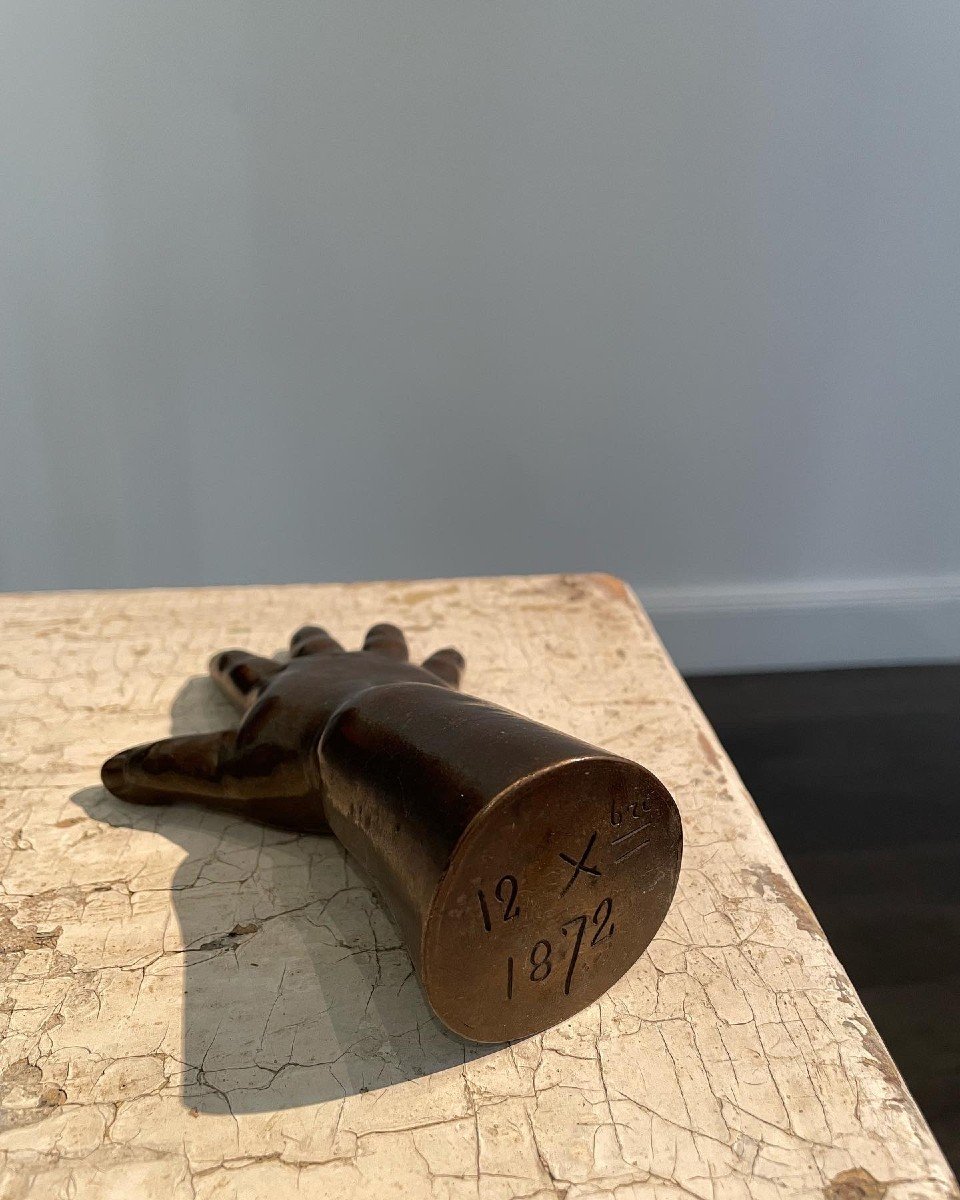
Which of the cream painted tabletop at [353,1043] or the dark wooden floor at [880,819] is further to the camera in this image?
the dark wooden floor at [880,819]

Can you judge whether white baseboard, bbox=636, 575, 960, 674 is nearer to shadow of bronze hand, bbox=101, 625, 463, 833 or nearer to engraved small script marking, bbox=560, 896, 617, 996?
shadow of bronze hand, bbox=101, 625, 463, 833

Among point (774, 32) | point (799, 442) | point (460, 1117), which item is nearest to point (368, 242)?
point (774, 32)

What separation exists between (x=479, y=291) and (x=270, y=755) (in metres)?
1.30

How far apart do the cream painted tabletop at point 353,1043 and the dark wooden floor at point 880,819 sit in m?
0.56

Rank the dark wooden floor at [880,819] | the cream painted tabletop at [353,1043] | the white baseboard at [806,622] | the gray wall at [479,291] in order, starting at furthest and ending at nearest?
1. the white baseboard at [806,622]
2. the gray wall at [479,291]
3. the dark wooden floor at [880,819]
4. the cream painted tabletop at [353,1043]

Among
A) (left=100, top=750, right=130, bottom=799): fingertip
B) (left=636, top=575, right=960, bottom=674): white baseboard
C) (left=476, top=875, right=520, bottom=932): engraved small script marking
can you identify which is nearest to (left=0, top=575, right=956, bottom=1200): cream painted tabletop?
(left=100, top=750, right=130, bottom=799): fingertip

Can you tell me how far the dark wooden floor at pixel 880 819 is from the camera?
1.31 meters

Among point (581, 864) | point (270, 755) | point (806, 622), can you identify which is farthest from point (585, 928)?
point (806, 622)

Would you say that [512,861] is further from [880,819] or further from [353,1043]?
[880,819]

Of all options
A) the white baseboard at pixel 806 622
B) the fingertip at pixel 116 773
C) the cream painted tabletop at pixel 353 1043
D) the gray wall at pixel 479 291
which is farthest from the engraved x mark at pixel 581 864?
the white baseboard at pixel 806 622

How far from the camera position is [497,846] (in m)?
0.62

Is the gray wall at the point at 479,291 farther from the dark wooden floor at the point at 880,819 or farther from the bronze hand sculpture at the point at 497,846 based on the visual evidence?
the bronze hand sculpture at the point at 497,846

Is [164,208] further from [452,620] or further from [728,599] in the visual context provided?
[728,599]

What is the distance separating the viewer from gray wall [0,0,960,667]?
1765 mm
